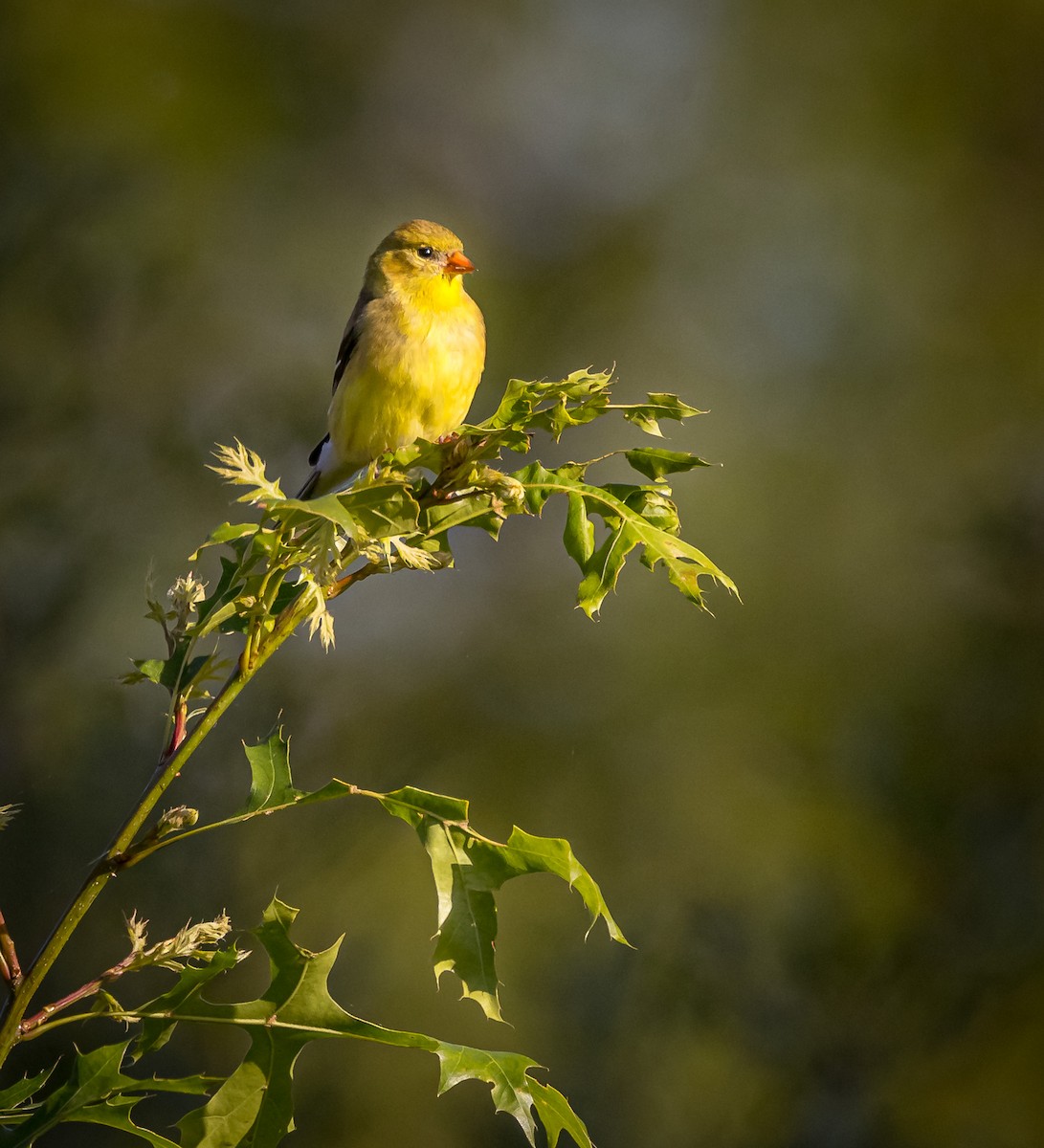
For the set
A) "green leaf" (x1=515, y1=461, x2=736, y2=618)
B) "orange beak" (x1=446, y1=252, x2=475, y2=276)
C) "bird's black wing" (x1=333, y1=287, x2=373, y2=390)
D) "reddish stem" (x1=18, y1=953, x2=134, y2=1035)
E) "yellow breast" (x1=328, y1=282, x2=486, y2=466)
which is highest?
"orange beak" (x1=446, y1=252, x2=475, y2=276)

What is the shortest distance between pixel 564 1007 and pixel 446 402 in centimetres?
418

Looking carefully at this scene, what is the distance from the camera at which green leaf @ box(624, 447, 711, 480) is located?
174 cm

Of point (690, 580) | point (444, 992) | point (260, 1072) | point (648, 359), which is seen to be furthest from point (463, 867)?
point (648, 359)

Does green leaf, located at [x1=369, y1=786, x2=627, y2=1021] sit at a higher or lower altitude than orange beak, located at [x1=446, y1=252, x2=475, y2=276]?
lower

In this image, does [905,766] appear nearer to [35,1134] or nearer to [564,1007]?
[564,1007]

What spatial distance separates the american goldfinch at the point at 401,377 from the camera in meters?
3.20

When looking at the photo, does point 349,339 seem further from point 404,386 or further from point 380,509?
point 380,509

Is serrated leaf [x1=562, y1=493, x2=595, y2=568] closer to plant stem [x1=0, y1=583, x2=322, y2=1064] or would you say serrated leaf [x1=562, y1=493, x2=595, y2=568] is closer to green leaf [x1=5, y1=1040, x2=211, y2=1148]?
plant stem [x1=0, y1=583, x2=322, y2=1064]

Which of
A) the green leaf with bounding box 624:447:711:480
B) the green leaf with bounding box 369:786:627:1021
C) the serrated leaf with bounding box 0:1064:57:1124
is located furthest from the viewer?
the green leaf with bounding box 624:447:711:480

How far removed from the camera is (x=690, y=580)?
1687 mm

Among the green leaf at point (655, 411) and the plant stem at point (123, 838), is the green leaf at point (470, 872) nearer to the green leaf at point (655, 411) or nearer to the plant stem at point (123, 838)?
the plant stem at point (123, 838)

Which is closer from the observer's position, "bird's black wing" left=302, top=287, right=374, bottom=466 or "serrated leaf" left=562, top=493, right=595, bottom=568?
"serrated leaf" left=562, top=493, right=595, bottom=568

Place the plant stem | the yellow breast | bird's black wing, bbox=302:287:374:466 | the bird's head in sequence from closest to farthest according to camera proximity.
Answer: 1. the plant stem
2. the yellow breast
3. bird's black wing, bbox=302:287:374:466
4. the bird's head

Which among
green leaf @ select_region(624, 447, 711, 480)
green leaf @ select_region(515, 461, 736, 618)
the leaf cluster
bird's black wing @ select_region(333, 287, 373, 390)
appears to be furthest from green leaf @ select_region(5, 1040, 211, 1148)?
bird's black wing @ select_region(333, 287, 373, 390)
